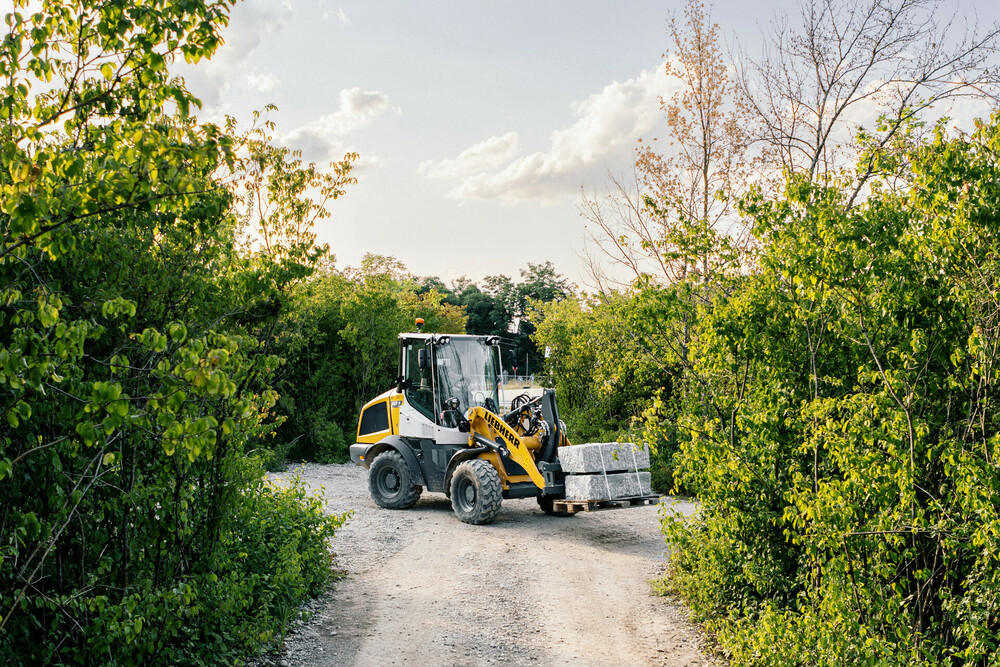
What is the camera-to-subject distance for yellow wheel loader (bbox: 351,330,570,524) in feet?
31.2

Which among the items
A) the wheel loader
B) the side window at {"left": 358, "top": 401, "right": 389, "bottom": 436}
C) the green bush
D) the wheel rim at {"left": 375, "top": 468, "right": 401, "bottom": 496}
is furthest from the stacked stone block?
the green bush

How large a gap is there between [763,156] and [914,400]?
28.0 feet

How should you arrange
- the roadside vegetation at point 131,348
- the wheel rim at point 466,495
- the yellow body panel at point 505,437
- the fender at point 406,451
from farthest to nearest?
the fender at point 406,451
the wheel rim at point 466,495
the yellow body panel at point 505,437
the roadside vegetation at point 131,348

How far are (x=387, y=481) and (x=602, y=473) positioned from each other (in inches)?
158

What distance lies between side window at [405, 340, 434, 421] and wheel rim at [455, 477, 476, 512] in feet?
3.95

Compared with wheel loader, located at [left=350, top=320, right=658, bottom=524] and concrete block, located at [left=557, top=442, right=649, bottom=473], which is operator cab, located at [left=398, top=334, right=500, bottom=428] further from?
concrete block, located at [left=557, top=442, right=649, bottom=473]

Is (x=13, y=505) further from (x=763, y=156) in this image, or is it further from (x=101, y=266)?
(x=763, y=156)

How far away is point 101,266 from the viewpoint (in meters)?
3.71

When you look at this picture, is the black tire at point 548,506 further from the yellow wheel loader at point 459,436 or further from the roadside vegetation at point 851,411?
the roadside vegetation at point 851,411

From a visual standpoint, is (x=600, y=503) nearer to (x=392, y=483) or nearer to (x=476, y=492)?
(x=476, y=492)

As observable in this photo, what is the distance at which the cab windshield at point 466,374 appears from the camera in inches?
418

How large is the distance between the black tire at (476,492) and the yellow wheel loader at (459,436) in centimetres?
1

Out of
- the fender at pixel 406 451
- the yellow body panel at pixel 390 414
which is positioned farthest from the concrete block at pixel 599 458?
the yellow body panel at pixel 390 414

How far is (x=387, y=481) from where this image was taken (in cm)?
1139
